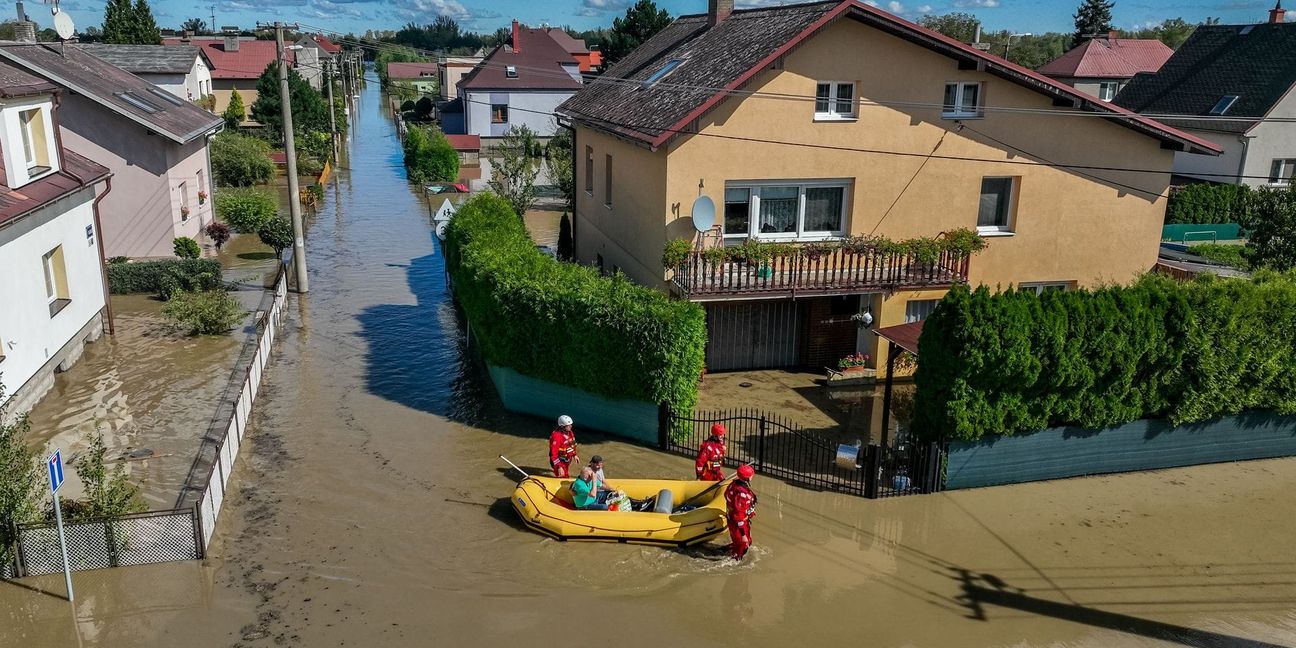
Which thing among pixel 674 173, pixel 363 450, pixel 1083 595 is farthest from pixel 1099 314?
pixel 363 450

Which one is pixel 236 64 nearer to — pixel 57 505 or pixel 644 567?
pixel 57 505

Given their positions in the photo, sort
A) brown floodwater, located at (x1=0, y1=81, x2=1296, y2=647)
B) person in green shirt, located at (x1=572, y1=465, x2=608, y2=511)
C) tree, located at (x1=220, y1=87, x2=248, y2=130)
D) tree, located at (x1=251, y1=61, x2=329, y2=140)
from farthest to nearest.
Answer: tree, located at (x1=220, y1=87, x2=248, y2=130)
tree, located at (x1=251, y1=61, x2=329, y2=140)
person in green shirt, located at (x1=572, y1=465, x2=608, y2=511)
brown floodwater, located at (x1=0, y1=81, x2=1296, y2=647)

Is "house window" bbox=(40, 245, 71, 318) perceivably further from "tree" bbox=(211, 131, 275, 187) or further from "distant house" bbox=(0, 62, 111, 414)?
"tree" bbox=(211, 131, 275, 187)

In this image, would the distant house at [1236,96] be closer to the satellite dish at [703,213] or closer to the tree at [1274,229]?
the tree at [1274,229]

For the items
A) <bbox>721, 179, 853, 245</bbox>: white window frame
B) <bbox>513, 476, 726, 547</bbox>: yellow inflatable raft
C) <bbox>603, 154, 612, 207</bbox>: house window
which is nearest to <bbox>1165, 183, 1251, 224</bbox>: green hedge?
<bbox>721, 179, 853, 245</bbox>: white window frame

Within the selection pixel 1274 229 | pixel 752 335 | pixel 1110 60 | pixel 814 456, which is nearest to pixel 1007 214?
pixel 752 335

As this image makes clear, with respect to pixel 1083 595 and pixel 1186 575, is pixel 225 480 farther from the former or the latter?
pixel 1186 575

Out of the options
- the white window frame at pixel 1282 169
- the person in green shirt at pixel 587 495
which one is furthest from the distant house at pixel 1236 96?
the person in green shirt at pixel 587 495
